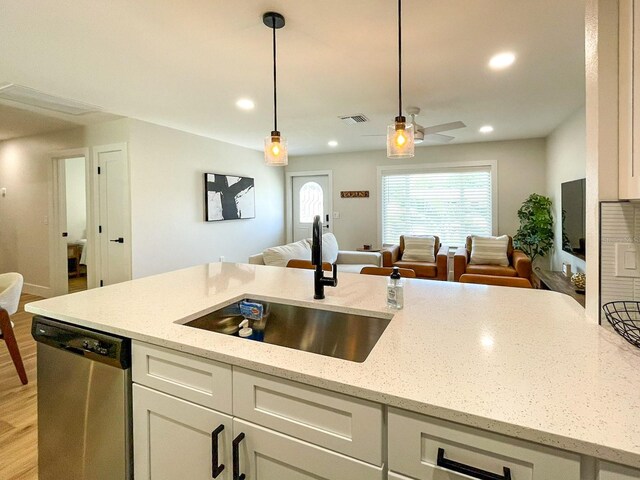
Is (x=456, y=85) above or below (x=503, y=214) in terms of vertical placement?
above

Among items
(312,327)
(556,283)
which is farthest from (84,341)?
(556,283)

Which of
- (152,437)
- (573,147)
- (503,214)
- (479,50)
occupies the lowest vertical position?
(152,437)

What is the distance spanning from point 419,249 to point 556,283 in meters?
1.94

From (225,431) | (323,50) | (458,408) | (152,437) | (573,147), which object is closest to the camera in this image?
(458,408)

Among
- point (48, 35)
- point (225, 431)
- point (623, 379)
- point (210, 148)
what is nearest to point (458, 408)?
point (623, 379)

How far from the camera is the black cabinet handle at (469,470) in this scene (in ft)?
2.22

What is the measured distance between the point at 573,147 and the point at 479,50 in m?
2.20

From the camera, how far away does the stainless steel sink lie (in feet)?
4.34

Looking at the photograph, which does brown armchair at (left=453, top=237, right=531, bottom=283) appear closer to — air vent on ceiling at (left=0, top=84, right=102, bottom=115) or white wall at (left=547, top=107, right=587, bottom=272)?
white wall at (left=547, top=107, right=587, bottom=272)

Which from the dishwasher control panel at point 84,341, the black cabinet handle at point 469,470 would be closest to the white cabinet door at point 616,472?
the black cabinet handle at point 469,470

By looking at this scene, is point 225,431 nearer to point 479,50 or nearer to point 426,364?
point 426,364

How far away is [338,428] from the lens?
0.83 meters

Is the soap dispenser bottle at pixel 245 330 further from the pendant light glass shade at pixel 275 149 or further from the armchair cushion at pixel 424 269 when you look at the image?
the armchair cushion at pixel 424 269

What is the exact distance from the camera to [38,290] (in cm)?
495
